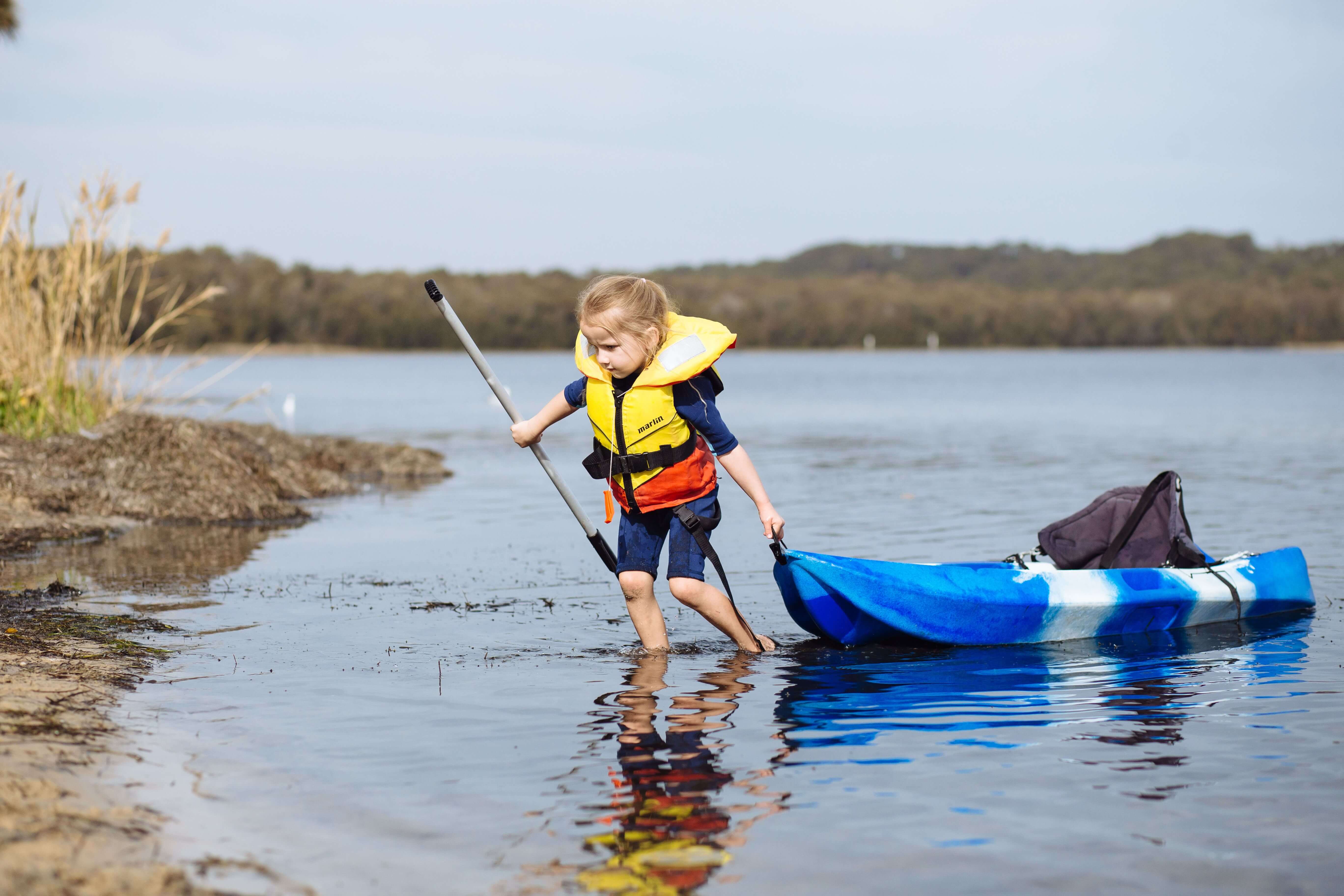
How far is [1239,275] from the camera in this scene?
141m

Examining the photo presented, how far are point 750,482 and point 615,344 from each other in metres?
0.86

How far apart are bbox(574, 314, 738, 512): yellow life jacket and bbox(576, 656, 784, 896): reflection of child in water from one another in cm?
92

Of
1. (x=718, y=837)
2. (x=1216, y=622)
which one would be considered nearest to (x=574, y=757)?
(x=718, y=837)

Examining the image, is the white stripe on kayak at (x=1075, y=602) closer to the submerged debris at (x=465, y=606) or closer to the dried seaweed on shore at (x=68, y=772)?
the submerged debris at (x=465, y=606)

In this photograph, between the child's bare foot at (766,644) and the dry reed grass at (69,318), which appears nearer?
the child's bare foot at (766,644)

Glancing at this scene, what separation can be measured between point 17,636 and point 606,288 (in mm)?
3374

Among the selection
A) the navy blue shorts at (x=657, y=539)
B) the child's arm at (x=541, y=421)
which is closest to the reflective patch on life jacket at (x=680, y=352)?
the child's arm at (x=541, y=421)

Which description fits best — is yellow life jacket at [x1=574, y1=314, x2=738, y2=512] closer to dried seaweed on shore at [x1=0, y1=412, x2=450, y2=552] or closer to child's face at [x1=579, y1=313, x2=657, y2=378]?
child's face at [x1=579, y1=313, x2=657, y2=378]

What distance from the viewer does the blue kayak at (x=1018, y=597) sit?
650cm

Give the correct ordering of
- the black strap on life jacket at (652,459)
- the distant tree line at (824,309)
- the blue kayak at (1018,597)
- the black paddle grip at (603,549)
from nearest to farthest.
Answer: the black strap on life jacket at (652,459)
the black paddle grip at (603,549)
the blue kayak at (1018,597)
the distant tree line at (824,309)

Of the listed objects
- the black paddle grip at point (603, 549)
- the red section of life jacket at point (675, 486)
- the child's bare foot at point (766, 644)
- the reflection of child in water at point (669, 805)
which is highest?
the red section of life jacket at point (675, 486)

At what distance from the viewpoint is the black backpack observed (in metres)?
7.60

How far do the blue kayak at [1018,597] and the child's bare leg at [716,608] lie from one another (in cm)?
30

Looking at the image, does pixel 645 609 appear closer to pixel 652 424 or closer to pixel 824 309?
pixel 652 424
